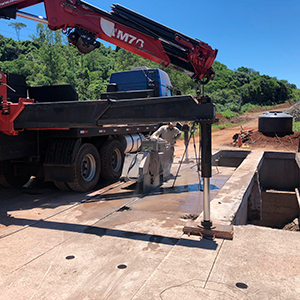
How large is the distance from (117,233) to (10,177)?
14.9 ft

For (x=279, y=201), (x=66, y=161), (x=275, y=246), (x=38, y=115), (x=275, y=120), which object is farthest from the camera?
(x=275, y=120)

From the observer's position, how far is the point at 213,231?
449 cm

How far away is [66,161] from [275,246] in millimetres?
4944

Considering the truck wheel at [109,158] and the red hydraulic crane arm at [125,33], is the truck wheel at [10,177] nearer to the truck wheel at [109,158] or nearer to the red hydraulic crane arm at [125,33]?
the truck wheel at [109,158]

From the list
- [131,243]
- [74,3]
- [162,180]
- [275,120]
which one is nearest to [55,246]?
[131,243]

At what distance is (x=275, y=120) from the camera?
16984mm

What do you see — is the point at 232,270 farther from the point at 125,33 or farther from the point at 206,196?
the point at 125,33

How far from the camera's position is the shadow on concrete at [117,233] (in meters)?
4.23

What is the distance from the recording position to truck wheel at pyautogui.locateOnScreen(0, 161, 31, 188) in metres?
7.97

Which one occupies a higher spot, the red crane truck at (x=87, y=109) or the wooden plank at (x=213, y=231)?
the red crane truck at (x=87, y=109)

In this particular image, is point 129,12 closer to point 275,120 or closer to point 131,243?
point 131,243

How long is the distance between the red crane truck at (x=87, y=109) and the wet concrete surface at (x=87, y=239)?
0.81 metres

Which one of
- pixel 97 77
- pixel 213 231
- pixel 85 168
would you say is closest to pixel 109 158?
pixel 85 168

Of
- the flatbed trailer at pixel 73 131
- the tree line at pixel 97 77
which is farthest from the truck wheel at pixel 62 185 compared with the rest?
the tree line at pixel 97 77
